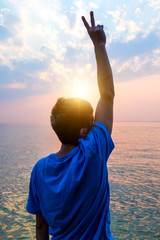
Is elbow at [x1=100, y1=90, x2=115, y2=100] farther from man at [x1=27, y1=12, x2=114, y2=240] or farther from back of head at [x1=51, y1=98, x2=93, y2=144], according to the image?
back of head at [x1=51, y1=98, x2=93, y2=144]

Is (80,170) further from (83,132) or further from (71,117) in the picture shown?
(71,117)

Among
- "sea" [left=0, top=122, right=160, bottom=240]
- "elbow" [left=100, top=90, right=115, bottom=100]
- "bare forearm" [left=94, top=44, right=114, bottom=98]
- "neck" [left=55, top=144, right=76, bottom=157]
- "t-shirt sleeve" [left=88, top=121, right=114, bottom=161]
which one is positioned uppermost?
"bare forearm" [left=94, top=44, right=114, bottom=98]

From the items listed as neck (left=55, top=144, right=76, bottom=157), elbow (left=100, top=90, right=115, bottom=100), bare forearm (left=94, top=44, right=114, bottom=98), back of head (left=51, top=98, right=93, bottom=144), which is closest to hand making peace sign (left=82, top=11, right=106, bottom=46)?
bare forearm (left=94, top=44, right=114, bottom=98)

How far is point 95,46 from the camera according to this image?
1.88m

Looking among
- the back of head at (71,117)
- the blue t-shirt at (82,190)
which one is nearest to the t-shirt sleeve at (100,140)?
the blue t-shirt at (82,190)

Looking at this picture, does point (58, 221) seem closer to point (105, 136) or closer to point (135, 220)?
point (105, 136)

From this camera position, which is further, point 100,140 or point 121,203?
point 121,203

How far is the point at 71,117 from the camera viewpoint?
5.39 ft

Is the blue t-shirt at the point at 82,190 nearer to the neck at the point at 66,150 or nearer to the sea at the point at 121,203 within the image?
the neck at the point at 66,150

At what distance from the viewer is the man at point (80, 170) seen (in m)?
1.54

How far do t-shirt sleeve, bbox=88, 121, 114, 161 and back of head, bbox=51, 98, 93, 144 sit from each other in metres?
0.11

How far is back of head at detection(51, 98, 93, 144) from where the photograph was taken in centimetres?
164

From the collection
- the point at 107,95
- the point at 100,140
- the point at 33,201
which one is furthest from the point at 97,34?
the point at 33,201

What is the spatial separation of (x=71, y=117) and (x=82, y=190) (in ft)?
1.84
